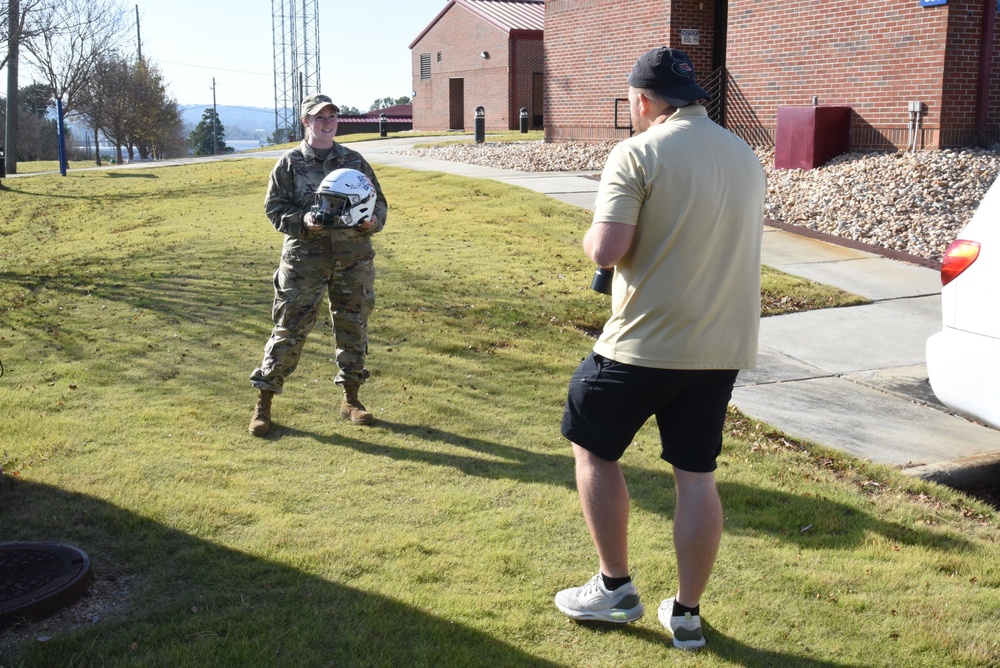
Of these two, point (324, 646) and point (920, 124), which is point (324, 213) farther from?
point (920, 124)

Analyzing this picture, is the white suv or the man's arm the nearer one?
the man's arm

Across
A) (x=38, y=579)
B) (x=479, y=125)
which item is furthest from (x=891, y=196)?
(x=479, y=125)

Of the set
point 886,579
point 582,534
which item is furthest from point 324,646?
point 886,579

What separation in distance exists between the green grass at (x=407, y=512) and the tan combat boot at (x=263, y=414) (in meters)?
0.09

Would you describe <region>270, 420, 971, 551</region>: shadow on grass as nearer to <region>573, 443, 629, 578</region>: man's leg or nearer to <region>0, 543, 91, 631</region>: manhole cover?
<region>573, 443, 629, 578</region>: man's leg

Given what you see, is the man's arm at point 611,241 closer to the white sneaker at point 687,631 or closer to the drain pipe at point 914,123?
the white sneaker at point 687,631

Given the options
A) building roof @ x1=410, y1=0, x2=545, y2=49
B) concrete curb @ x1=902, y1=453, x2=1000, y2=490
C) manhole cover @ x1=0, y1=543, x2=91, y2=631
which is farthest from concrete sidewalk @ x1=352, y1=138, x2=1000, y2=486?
building roof @ x1=410, y1=0, x2=545, y2=49

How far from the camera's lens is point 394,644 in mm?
3381

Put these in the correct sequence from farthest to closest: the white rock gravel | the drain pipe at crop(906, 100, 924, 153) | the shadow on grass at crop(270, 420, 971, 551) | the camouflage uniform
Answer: the drain pipe at crop(906, 100, 924, 153) < the white rock gravel < the camouflage uniform < the shadow on grass at crop(270, 420, 971, 551)

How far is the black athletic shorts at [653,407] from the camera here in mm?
3080

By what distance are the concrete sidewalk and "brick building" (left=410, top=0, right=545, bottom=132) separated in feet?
92.7

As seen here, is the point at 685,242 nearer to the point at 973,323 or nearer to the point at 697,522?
the point at 697,522

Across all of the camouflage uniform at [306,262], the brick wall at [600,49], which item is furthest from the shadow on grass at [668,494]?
the brick wall at [600,49]

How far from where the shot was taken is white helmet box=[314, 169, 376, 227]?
5203 millimetres
